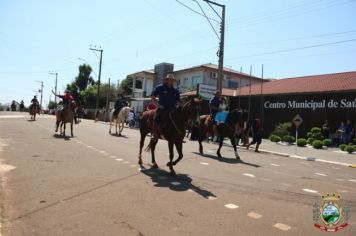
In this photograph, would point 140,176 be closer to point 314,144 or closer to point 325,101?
point 314,144

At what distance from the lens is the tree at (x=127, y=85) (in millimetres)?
76338

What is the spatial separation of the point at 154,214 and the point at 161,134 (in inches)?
181

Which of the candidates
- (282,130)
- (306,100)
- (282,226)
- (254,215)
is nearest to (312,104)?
(306,100)

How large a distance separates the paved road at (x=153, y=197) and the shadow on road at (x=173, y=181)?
2cm

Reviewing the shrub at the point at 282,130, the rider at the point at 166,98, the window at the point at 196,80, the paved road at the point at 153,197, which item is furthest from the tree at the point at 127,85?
the rider at the point at 166,98

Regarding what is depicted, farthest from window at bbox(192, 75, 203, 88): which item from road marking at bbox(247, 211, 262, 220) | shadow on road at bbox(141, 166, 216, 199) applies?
road marking at bbox(247, 211, 262, 220)

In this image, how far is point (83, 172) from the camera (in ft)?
32.3

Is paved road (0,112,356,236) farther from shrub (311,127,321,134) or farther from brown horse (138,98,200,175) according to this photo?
shrub (311,127,321,134)

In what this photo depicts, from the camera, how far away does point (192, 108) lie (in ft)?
33.4

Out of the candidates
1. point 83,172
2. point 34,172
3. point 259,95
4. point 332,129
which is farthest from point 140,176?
point 259,95

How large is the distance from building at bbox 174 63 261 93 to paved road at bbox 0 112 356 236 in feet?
128

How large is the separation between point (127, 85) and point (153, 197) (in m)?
70.5

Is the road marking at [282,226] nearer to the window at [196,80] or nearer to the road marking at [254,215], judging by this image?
the road marking at [254,215]

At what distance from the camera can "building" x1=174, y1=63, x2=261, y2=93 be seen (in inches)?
2063
